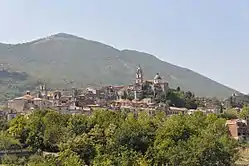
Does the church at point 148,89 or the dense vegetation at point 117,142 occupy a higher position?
the church at point 148,89

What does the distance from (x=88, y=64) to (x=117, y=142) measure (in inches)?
3885

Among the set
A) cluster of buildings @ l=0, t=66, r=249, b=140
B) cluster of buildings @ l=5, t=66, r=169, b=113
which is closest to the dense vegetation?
cluster of buildings @ l=0, t=66, r=249, b=140

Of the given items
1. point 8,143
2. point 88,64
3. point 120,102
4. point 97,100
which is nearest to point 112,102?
point 120,102

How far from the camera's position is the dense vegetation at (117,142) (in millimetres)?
15312

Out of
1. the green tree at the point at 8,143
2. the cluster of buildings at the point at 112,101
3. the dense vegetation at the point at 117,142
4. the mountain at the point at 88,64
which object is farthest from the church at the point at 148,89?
the mountain at the point at 88,64

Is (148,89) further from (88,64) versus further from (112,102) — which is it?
(88,64)

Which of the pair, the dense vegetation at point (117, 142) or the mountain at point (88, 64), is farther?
the mountain at point (88, 64)

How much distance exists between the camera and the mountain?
101 m

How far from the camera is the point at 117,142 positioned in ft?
55.4

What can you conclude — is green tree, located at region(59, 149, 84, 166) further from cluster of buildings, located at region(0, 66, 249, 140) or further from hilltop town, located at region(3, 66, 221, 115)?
hilltop town, located at region(3, 66, 221, 115)

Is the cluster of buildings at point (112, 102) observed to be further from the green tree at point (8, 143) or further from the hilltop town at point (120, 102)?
the green tree at point (8, 143)

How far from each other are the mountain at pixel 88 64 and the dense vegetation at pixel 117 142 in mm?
66431

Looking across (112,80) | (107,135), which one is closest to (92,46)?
(112,80)

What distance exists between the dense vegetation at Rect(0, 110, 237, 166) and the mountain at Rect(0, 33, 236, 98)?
66431 mm
